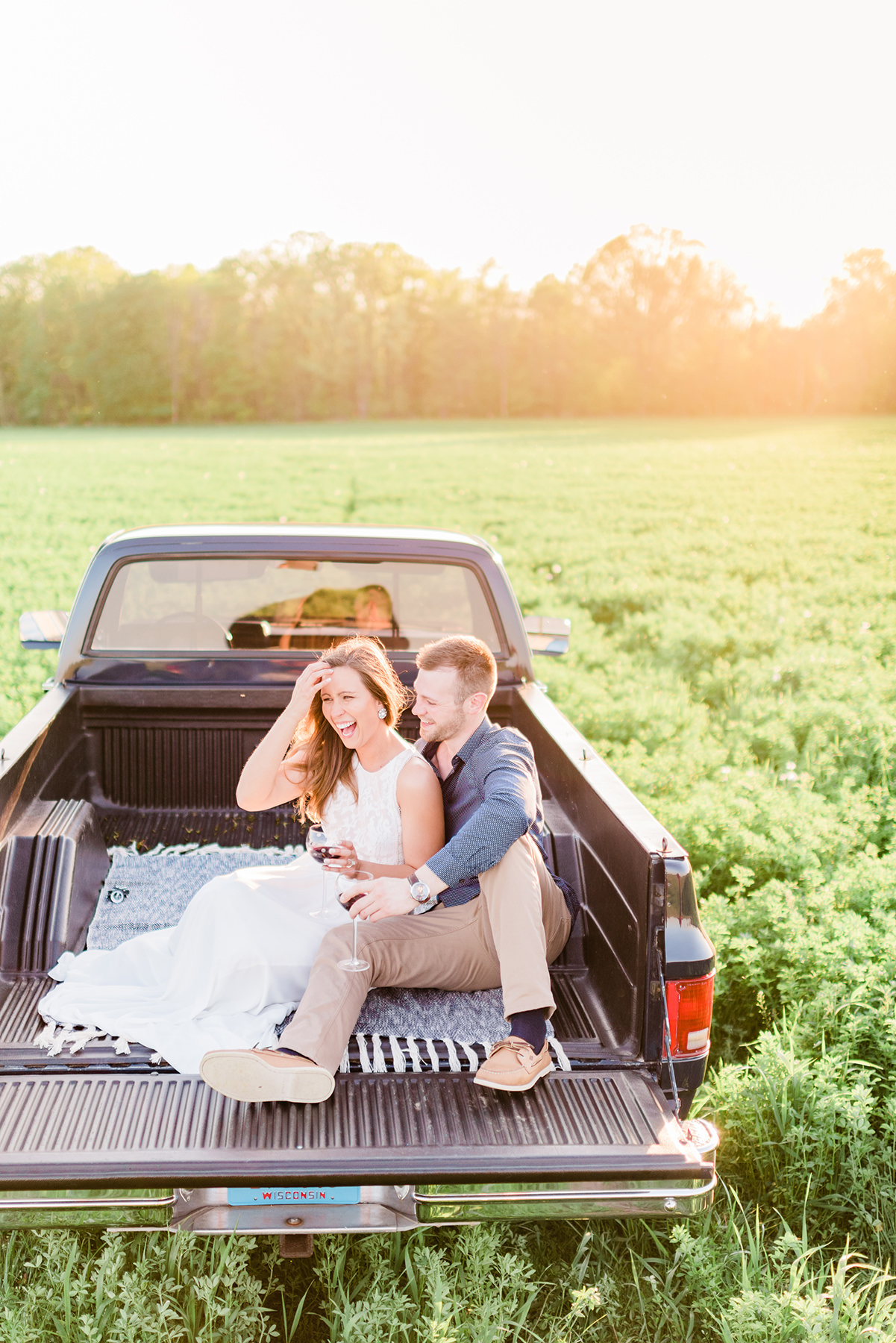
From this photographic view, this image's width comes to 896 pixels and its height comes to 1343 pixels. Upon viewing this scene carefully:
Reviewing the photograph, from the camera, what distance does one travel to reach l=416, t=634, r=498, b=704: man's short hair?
300 centimetres

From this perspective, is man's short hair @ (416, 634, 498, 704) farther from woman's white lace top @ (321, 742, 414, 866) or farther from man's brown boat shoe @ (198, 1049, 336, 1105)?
man's brown boat shoe @ (198, 1049, 336, 1105)

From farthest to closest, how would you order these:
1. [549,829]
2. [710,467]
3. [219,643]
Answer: [710,467] < [219,643] < [549,829]

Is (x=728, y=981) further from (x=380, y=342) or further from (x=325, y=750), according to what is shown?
(x=380, y=342)

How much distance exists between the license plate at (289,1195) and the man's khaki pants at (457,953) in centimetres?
28

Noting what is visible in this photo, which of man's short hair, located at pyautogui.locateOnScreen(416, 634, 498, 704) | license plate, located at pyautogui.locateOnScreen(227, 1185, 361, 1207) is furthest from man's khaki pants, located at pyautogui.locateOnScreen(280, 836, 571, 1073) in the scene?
man's short hair, located at pyautogui.locateOnScreen(416, 634, 498, 704)

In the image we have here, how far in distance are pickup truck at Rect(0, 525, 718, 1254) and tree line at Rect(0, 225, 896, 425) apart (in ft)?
133

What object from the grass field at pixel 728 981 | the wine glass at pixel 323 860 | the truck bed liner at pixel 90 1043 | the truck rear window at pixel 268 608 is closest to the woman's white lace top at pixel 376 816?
the wine glass at pixel 323 860

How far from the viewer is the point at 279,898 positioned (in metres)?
3.09

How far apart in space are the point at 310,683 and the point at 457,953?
0.84 m

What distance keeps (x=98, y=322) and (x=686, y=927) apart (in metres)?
75.9

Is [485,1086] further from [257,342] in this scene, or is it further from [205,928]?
[257,342]

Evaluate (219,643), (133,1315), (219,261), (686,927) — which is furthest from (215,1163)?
(219,261)

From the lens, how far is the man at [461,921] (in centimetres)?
256

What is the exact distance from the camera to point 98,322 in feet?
234
